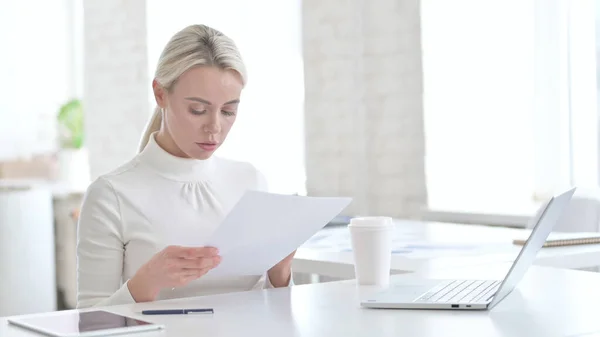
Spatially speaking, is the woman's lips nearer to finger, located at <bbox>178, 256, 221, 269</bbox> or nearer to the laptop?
finger, located at <bbox>178, 256, 221, 269</bbox>

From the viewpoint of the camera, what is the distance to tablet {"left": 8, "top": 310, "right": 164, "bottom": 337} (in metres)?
1.42

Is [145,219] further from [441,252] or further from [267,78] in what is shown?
[267,78]

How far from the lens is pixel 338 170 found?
15.8 feet

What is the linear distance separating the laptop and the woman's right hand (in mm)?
298

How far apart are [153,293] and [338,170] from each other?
3.05 meters

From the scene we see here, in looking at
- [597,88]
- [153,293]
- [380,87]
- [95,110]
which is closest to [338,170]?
[380,87]

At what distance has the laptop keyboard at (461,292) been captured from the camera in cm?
157

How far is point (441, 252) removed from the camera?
8.06 feet

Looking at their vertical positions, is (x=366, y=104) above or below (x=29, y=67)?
below

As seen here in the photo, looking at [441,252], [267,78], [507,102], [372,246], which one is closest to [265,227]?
[372,246]

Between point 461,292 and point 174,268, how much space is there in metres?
0.51

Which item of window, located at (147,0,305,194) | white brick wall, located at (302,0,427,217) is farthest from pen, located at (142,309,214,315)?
window, located at (147,0,305,194)

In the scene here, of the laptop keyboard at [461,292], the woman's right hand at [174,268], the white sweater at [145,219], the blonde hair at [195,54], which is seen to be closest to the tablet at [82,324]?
the woman's right hand at [174,268]

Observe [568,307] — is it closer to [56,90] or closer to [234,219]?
[234,219]
